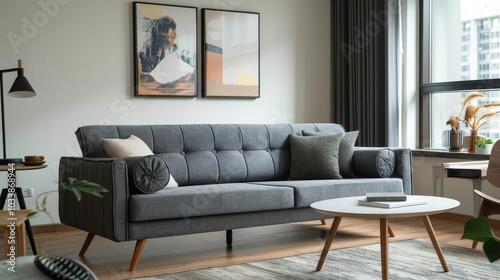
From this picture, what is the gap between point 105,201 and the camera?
3318mm

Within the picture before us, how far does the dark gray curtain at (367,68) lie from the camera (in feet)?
17.7

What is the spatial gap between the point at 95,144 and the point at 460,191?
2938 mm

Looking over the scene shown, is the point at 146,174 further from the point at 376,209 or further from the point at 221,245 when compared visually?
the point at 376,209

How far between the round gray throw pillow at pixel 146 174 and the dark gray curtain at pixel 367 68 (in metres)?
2.59

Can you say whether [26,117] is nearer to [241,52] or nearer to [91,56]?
[91,56]

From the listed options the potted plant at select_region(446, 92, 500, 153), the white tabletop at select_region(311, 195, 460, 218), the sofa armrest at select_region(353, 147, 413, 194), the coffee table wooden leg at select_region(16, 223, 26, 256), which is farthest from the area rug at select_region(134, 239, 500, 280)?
the potted plant at select_region(446, 92, 500, 153)

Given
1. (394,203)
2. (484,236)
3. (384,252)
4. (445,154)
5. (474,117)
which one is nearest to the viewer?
(484,236)

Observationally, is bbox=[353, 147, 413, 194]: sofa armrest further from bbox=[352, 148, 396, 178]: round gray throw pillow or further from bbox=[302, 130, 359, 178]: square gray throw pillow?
bbox=[302, 130, 359, 178]: square gray throw pillow

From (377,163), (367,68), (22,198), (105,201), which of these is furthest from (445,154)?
(22,198)

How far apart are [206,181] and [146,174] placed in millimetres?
805

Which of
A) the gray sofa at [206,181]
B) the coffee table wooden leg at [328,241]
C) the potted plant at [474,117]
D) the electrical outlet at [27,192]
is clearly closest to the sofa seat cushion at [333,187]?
the gray sofa at [206,181]

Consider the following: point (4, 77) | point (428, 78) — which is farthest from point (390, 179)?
point (4, 77)

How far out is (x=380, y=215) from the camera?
2889mm

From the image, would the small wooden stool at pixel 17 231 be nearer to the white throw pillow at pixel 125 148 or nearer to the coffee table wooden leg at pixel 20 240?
the coffee table wooden leg at pixel 20 240
